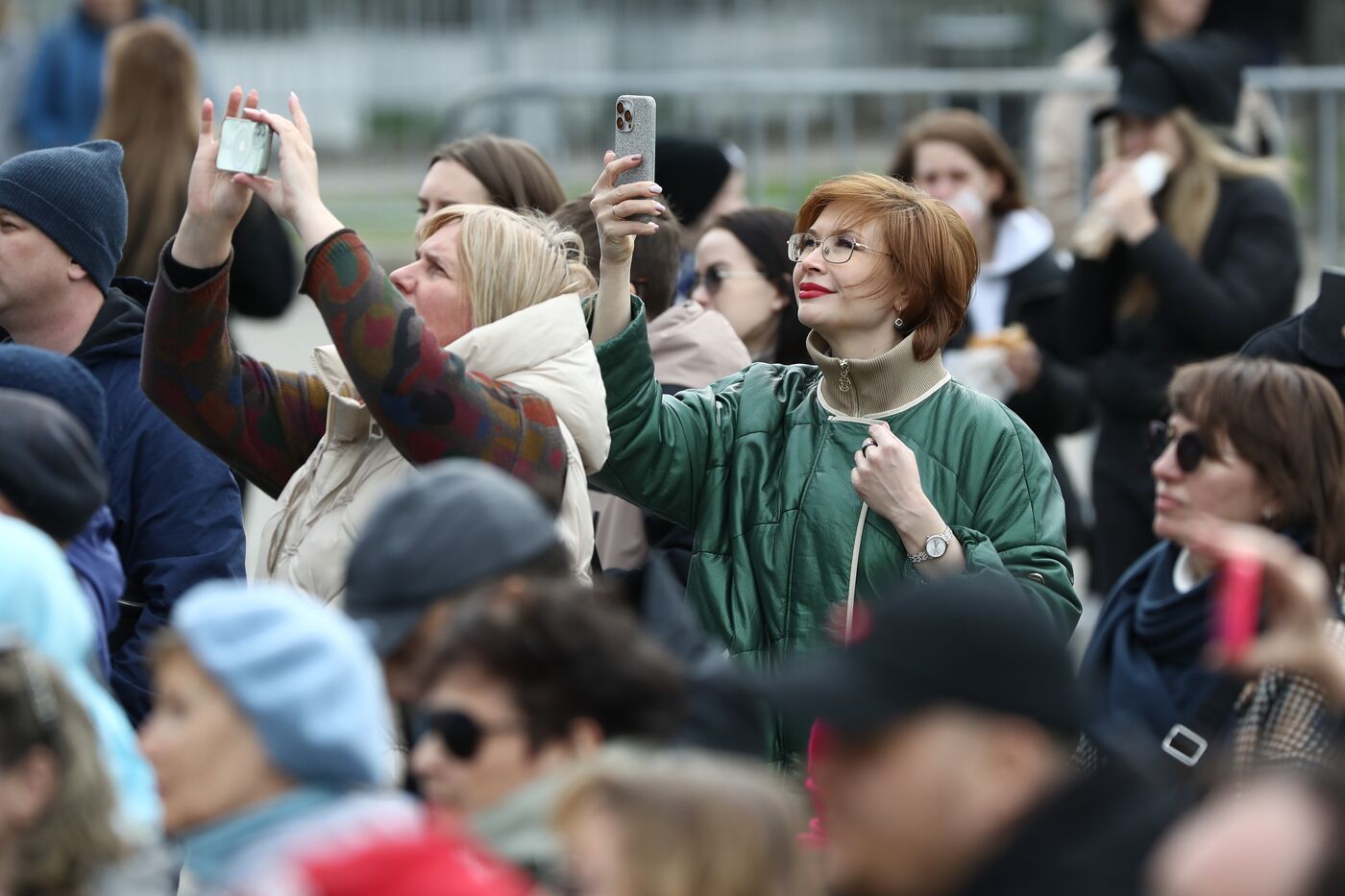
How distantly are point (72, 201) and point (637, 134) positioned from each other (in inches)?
48.7

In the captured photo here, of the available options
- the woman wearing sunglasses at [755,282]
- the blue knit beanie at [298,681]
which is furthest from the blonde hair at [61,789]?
the woman wearing sunglasses at [755,282]

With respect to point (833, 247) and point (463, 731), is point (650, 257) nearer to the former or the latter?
point (833, 247)

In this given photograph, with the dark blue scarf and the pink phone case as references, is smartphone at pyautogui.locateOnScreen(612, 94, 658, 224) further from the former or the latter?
the pink phone case

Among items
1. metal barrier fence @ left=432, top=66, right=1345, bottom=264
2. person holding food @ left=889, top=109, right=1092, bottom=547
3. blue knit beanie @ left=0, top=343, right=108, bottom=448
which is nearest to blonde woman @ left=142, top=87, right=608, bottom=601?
blue knit beanie @ left=0, top=343, right=108, bottom=448

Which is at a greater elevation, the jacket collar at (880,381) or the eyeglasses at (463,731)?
the jacket collar at (880,381)

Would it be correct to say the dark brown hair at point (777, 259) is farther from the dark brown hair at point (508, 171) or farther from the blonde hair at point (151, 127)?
the blonde hair at point (151, 127)

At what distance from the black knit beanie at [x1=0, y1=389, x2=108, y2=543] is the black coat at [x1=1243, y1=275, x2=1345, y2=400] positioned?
9.12 feet

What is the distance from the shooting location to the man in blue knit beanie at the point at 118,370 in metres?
4.20

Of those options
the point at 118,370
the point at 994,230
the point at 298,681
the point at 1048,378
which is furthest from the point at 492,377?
the point at 994,230

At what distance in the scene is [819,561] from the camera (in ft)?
13.2

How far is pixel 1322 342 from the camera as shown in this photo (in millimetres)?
4895

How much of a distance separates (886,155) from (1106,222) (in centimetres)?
245

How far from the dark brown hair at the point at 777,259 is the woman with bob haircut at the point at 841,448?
3.68 feet

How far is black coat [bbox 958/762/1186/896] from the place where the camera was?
245 centimetres
